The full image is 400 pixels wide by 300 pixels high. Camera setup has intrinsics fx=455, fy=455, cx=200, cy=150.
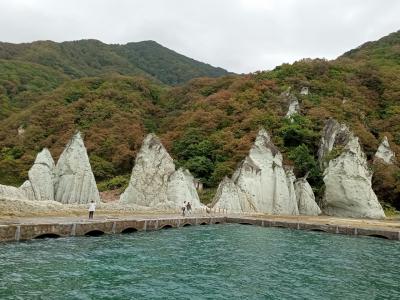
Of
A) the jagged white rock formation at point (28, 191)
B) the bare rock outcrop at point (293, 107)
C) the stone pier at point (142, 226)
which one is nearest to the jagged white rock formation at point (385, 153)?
the bare rock outcrop at point (293, 107)

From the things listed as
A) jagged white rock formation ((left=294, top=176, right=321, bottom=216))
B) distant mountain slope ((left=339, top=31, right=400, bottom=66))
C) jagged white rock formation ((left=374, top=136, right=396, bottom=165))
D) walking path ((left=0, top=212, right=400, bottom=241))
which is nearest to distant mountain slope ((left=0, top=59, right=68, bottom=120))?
jagged white rock formation ((left=294, top=176, right=321, bottom=216))

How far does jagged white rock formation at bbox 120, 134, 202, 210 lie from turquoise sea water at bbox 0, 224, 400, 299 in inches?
670

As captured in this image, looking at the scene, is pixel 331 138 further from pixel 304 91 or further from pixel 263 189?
pixel 304 91

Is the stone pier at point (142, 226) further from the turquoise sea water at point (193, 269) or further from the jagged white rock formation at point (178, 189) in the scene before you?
the jagged white rock formation at point (178, 189)

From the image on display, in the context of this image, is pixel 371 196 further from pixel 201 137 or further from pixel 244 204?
pixel 201 137

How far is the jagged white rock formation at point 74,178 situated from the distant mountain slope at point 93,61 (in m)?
103

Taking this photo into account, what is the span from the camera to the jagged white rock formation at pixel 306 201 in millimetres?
53719

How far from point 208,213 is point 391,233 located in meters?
Answer: 18.0

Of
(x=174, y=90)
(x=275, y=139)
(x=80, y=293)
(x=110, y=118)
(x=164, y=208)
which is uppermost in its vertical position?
(x=174, y=90)

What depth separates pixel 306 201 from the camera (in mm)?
53906

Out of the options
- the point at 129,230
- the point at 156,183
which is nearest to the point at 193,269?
the point at 129,230

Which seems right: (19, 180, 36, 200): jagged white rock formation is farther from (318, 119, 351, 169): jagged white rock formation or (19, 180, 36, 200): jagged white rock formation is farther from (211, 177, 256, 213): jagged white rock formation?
(318, 119, 351, 169): jagged white rock formation

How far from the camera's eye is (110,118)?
89000 mm

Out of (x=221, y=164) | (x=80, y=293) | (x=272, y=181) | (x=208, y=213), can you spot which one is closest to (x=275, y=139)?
(x=221, y=164)
